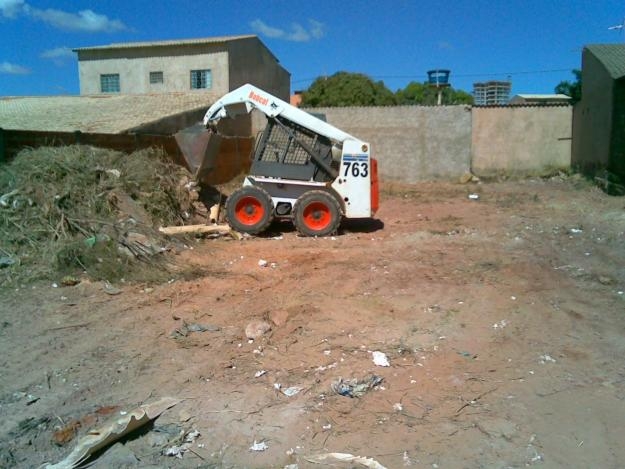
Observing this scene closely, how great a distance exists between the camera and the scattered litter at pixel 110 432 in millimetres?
3387

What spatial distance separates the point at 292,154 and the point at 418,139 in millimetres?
8408

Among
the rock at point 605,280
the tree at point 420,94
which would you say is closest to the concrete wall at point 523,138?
the rock at point 605,280

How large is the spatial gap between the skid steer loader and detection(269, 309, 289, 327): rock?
12.5 feet

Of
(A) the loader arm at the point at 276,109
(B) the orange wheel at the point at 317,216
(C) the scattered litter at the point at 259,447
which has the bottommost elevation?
(C) the scattered litter at the point at 259,447

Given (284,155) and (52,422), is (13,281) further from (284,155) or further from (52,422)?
(284,155)

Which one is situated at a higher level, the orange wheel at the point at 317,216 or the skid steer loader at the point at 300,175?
the skid steer loader at the point at 300,175

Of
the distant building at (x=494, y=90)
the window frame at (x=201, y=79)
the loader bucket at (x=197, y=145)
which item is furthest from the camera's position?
the distant building at (x=494, y=90)

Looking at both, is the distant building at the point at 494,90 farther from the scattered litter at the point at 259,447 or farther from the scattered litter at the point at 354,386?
the scattered litter at the point at 259,447

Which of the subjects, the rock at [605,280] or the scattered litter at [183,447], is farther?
the rock at [605,280]

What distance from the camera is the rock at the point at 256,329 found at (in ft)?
17.1

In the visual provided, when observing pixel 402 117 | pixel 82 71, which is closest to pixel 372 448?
pixel 402 117

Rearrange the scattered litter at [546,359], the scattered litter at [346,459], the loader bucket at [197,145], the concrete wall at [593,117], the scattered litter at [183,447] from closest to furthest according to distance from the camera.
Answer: the scattered litter at [346,459] < the scattered litter at [183,447] < the scattered litter at [546,359] < the loader bucket at [197,145] < the concrete wall at [593,117]

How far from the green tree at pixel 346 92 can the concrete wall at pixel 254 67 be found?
8.66m

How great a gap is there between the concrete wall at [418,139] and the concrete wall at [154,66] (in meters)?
7.97
